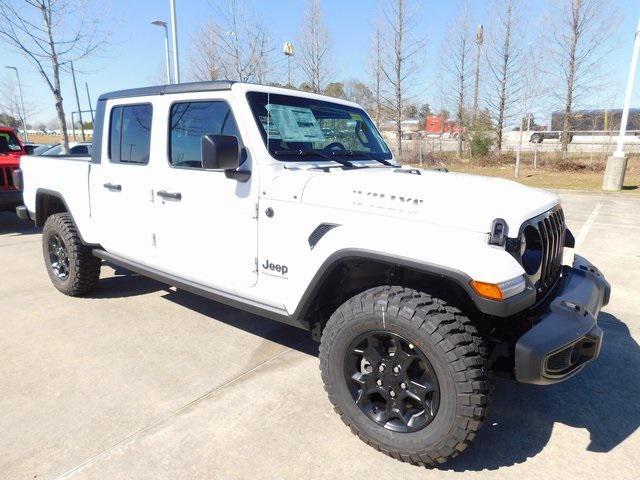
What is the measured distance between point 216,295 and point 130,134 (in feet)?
5.40

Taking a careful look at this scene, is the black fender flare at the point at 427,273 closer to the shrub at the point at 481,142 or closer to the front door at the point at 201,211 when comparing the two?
the front door at the point at 201,211

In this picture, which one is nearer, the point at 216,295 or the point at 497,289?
the point at 497,289

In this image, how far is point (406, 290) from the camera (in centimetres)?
233

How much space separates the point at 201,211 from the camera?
3156 mm

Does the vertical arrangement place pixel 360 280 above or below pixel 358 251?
below

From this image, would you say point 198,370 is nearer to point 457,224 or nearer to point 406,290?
point 406,290

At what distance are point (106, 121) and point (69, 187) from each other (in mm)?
839

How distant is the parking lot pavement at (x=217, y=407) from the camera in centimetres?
234

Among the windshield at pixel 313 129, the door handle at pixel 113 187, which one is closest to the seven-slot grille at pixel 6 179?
the door handle at pixel 113 187

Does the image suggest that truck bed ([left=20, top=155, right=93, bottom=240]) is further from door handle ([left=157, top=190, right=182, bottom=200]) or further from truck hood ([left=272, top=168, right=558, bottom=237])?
truck hood ([left=272, top=168, right=558, bottom=237])

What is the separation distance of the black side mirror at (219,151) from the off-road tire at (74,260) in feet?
8.12

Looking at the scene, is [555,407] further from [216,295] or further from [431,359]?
[216,295]

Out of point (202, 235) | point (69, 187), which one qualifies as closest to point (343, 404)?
point (202, 235)

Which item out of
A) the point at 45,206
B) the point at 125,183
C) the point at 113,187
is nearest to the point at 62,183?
the point at 45,206
